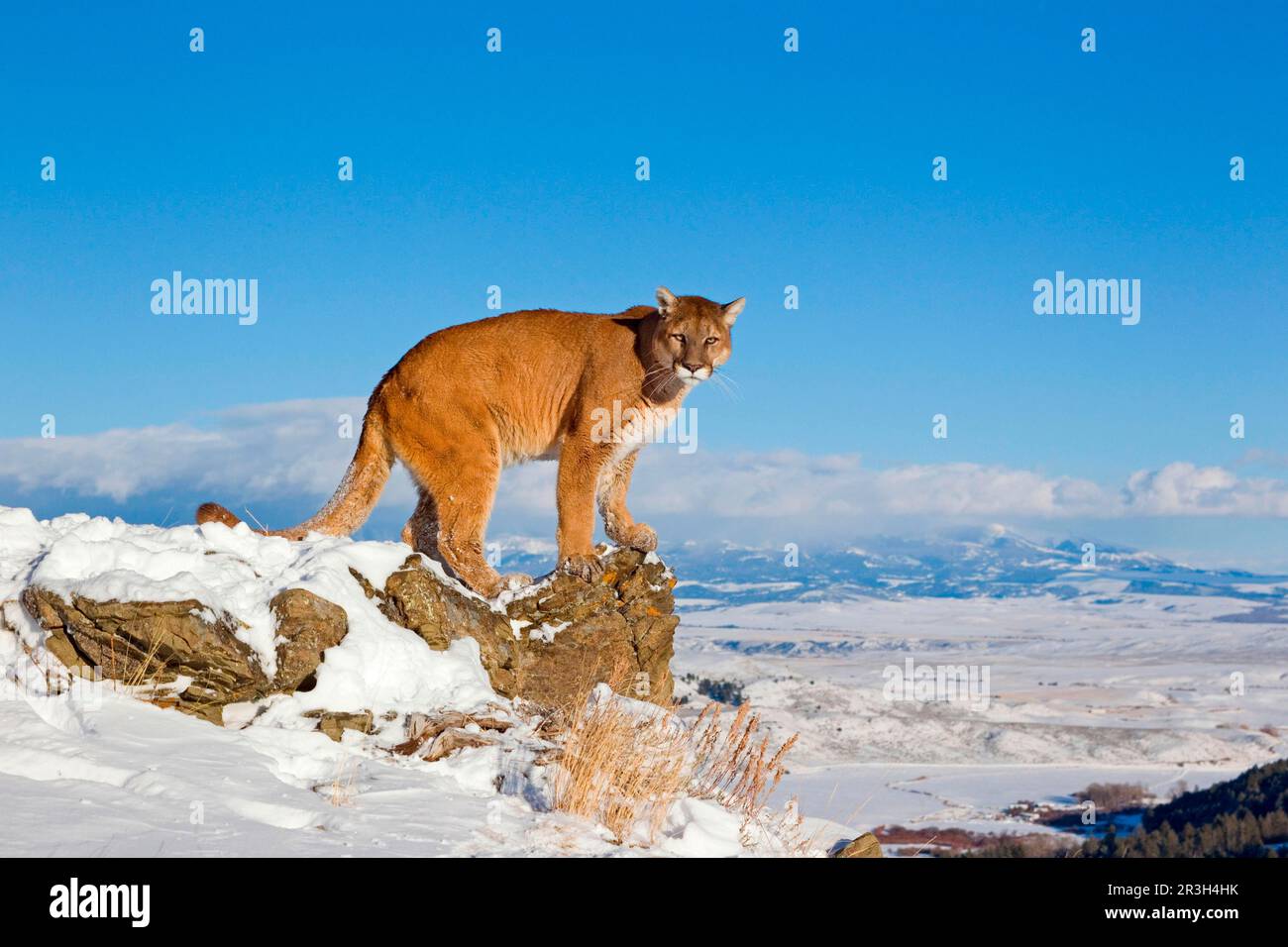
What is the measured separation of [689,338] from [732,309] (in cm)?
106

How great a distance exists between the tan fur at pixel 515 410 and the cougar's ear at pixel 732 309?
0.06 ft

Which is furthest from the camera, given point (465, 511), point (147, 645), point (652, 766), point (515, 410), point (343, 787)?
point (515, 410)

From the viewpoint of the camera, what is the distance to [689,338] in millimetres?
13609

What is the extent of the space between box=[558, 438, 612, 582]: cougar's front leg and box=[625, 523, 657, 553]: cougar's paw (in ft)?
3.24

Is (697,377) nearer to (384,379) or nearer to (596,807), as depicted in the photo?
(384,379)

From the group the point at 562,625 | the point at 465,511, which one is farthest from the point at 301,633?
the point at 562,625

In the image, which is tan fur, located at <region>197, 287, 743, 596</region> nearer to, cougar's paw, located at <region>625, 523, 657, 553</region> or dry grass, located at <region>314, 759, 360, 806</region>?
cougar's paw, located at <region>625, 523, 657, 553</region>

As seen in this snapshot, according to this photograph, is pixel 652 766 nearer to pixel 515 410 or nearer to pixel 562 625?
pixel 562 625

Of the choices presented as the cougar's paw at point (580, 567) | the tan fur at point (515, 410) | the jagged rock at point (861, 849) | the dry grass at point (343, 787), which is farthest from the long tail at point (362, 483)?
the jagged rock at point (861, 849)

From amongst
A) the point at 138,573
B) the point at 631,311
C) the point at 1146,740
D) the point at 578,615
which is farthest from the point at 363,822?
the point at 1146,740

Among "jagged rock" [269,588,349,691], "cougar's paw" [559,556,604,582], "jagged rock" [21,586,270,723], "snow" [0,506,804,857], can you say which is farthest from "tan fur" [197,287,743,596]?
"jagged rock" [21,586,270,723]

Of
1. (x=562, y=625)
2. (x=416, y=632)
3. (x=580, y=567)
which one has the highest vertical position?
(x=580, y=567)

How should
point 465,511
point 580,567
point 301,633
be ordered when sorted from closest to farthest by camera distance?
1. point 301,633
2. point 465,511
3. point 580,567

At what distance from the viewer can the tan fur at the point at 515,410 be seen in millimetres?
12930
